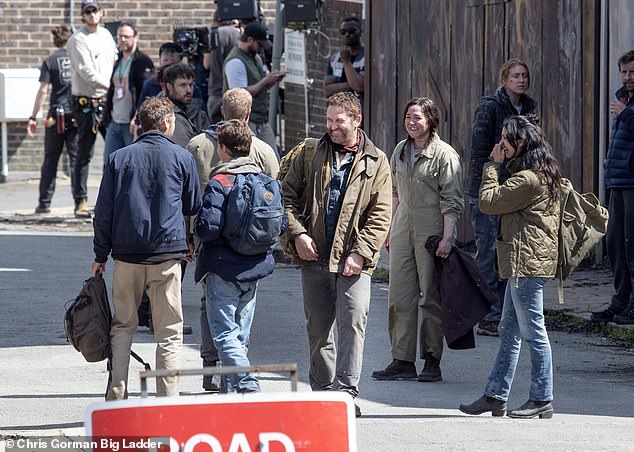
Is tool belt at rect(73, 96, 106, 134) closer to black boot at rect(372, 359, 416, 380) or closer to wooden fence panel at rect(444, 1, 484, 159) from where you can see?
wooden fence panel at rect(444, 1, 484, 159)

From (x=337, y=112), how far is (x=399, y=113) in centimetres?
805

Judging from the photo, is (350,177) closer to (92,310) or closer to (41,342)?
(92,310)

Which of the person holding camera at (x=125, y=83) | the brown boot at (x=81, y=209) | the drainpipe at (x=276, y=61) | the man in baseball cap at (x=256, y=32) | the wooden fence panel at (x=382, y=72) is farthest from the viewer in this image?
the brown boot at (x=81, y=209)

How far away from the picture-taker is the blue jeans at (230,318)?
751cm

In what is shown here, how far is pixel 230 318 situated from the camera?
7.58m

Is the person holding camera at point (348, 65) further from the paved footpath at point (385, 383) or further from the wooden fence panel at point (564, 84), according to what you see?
the paved footpath at point (385, 383)

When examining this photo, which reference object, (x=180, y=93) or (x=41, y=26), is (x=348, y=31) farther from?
(x=41, y=26)

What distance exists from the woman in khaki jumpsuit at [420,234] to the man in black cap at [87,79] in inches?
310

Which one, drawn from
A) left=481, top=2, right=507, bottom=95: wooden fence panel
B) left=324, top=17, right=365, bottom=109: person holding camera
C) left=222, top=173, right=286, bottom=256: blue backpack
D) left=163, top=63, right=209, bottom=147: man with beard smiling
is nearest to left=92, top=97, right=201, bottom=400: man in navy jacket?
left=222, top=173, right=286, bottom=256: blue backpack

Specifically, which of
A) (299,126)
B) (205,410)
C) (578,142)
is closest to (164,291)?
(205,410)

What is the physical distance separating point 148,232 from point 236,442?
282 centimetres

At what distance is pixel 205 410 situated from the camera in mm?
4734

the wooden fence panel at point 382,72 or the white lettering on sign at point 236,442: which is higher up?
the wooden fence panel at point 382,72

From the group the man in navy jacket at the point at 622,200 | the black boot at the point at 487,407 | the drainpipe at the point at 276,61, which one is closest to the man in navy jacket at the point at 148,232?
the black boot at the point at 487,407
